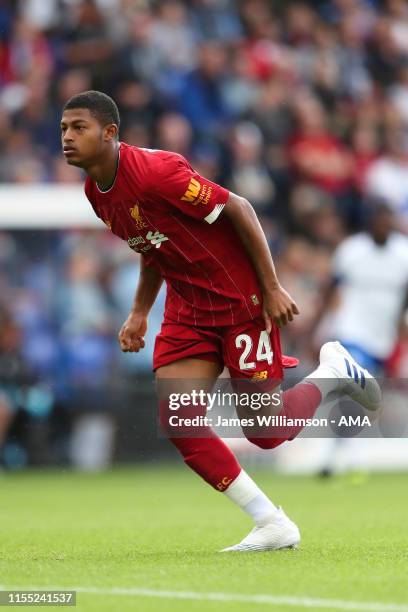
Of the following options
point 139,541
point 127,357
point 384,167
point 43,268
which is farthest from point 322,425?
point 139,541

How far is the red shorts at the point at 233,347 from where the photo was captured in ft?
22.4

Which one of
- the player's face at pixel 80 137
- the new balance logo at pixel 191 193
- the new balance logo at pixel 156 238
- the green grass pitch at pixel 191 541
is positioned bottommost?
the green grass pitch at pixel 191 541

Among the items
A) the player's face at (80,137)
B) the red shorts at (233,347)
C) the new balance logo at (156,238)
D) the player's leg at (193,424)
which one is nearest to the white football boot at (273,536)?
the player's leg at (193,424)

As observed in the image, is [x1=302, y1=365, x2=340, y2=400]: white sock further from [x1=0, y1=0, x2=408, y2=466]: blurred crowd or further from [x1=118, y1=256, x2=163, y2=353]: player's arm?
[x1=0, y1=0, x2=408, y2=466]: blurred crowd

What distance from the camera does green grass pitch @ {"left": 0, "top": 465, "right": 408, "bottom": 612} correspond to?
17.8 feet

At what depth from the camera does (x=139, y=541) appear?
24.9ft

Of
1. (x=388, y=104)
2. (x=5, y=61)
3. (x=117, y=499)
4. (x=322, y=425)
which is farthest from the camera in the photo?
(x=388, y=104)

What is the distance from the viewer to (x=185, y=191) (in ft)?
21.4

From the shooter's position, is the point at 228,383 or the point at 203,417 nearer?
the point at 203,417

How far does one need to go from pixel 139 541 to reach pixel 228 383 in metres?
1.04

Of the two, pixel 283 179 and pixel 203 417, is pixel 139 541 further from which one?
pixel 283 179

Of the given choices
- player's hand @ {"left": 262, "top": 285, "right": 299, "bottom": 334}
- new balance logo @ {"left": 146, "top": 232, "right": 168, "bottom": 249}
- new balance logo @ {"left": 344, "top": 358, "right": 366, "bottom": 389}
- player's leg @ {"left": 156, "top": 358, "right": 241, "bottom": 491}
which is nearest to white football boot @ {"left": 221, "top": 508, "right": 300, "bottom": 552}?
player's leg @ {"left": 156, "top": 358, "right": 241, "bottom": 491}

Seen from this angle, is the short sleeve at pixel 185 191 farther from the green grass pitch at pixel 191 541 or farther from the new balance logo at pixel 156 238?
the green grass pitch at pixel 191 541

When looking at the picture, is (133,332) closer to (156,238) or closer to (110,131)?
(156,238)
